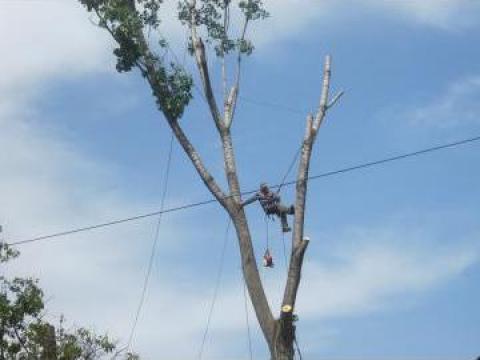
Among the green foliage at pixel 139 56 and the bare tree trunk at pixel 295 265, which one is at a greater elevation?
the green foliage at pixel 139 56

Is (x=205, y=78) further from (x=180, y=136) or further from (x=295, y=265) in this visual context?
(x=295, y=265)

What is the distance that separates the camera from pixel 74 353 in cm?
1709

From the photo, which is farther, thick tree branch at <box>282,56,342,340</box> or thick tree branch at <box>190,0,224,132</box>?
thick tree branch at <box>190,0,224,132</box>

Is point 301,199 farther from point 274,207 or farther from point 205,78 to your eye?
point 205,78

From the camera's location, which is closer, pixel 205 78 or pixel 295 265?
pixel 295 265

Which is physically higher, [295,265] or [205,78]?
[205,78]

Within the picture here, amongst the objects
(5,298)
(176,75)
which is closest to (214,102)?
(176,75)

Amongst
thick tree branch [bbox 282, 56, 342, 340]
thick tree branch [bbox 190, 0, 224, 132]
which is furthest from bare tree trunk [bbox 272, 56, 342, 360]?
thick tree branch [bbox 190, 0, 224, 132]

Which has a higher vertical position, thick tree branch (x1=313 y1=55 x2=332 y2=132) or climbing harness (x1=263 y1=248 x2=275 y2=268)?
thick tree branch (x1=313 y1=55 x2=332 y2=132)

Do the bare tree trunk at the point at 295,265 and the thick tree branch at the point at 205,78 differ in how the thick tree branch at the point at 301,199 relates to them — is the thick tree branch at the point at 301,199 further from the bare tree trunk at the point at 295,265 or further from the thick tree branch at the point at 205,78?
the thick tree branch at the point at 205,78

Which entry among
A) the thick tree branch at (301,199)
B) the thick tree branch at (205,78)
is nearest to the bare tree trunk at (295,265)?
the thick tree branch at (301,199)

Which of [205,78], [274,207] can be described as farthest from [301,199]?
[205,78]

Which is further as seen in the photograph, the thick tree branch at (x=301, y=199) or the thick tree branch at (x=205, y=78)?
the thick tree branch at (x=205, y=78)

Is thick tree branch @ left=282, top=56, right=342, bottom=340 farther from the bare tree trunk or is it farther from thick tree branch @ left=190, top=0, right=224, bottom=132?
thick tree branch @ left=190, top=0, right=224, bottom=132
